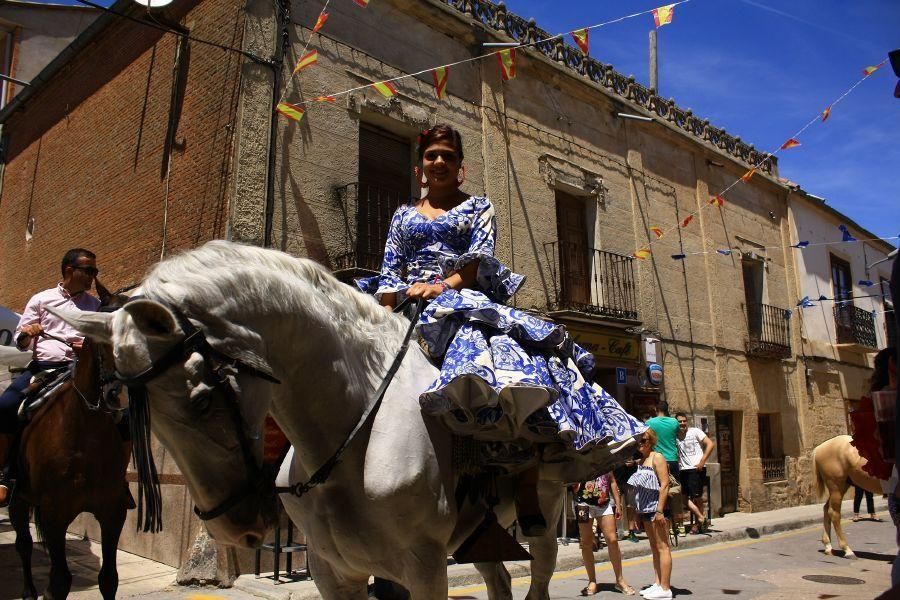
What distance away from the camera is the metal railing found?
16.6m

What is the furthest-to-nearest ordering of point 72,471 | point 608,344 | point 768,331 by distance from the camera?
point 768,331 < point 608,344 < point 72,471

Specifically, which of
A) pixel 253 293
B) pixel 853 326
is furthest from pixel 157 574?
pixel 853 326

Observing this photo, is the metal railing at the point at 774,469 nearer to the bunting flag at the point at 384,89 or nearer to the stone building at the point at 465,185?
the stone building at the point at 465,185

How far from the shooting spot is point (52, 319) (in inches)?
216

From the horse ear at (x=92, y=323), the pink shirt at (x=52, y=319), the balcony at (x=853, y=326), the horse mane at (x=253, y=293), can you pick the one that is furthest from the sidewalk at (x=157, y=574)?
the balcony at (x=853, y=326)

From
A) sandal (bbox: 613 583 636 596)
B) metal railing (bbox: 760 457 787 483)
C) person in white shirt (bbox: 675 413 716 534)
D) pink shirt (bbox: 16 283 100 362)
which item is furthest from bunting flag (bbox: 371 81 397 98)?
metal railing (bbox: 760 457 787 483)

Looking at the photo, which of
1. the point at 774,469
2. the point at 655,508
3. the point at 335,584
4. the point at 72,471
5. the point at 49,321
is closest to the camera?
the point at 335,584

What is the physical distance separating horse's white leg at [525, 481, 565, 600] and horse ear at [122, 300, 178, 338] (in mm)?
2213

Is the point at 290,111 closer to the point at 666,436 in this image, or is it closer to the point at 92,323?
the point at 666,436

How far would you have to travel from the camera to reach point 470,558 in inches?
109

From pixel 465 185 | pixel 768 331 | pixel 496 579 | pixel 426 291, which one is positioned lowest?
pixel 496 579

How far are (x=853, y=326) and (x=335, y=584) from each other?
2193 cm

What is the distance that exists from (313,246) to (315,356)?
6973mm

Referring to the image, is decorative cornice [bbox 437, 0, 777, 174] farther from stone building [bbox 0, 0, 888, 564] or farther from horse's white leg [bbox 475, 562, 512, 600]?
horse's white leg [bbox 475, 562, 512, 600]
